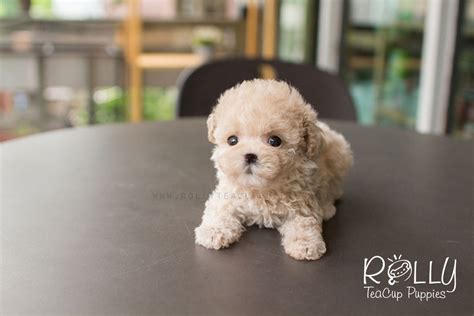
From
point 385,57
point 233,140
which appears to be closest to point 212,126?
point 233,140

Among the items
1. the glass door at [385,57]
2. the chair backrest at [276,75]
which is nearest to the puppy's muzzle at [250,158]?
the chair backrest at [276,75]

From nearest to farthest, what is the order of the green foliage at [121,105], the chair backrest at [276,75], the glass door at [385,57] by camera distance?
the chair backrest at [276,75], the glass door at [385,57], the green foliage at [121,105]

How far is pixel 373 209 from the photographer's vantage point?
39.2 inches

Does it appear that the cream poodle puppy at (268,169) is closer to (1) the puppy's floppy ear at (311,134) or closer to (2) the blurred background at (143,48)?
(1) the puppy's floppy ear at (311,134)

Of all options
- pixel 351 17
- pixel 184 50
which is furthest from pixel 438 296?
pixel 184 50

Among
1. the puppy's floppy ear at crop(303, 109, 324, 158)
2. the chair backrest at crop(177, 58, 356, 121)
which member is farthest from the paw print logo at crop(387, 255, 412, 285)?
the chair backrest at crop(177, 58, 356, 121)

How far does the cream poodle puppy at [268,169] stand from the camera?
30.6 inches

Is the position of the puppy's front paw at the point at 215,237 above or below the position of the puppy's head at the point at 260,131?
below

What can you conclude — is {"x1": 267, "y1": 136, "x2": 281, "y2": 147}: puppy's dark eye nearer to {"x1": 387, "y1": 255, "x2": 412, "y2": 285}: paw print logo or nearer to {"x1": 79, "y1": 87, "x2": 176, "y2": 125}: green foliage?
{"x1": 387, "y1": 255, "x2": 412, "y2": 285}: paw print logo

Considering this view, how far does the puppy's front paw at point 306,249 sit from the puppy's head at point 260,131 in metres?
0.09

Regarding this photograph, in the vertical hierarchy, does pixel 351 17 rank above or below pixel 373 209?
above

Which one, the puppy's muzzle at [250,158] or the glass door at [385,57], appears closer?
the puppy's muzzle at [250,158]

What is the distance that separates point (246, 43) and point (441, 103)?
2.81 metres

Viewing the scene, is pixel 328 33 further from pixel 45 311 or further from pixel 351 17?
pixel 45 311
